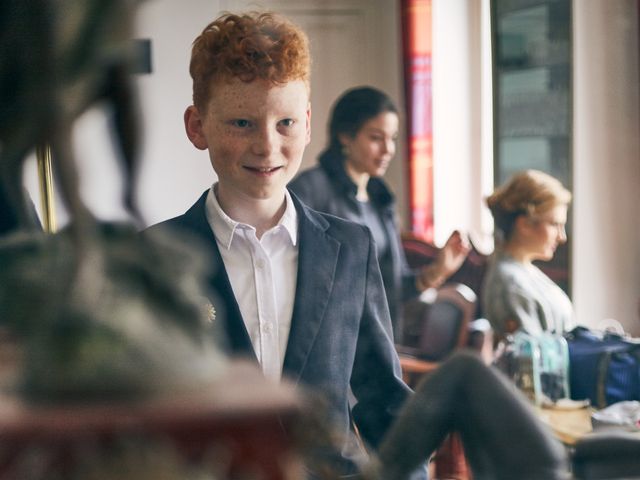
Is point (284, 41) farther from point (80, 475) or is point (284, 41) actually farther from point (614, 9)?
point (614, 9)

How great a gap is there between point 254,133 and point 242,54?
0.06 m

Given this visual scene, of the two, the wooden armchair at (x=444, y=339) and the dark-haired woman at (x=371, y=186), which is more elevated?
the dark-haired woman at (x=371, y=186)

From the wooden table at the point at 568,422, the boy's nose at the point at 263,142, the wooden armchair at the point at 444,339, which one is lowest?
the wooden table at the point at 568,422

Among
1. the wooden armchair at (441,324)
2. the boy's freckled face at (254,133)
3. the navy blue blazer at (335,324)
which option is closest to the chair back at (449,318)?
the wooden armchair at (441,324)

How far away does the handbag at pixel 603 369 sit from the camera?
44.3 inches

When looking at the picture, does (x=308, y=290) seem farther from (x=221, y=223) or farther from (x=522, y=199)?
(x=522, y=199)

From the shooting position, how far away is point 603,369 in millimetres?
1124

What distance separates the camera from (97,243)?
1.08 feet

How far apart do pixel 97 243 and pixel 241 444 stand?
0.09 metres

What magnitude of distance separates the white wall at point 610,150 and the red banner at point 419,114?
0.28 m

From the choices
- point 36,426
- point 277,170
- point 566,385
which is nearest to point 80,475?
point 36,426

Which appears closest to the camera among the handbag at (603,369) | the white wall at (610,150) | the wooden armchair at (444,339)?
the wooden armchair at (444,339)

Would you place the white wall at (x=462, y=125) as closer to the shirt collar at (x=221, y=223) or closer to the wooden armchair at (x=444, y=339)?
the wooden armchair at (x=444, y=339)

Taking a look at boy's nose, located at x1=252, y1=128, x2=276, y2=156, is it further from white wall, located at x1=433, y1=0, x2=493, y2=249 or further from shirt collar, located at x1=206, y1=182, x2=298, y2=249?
white wall, located at x1=433, y1=0, x2=493, y2=249
